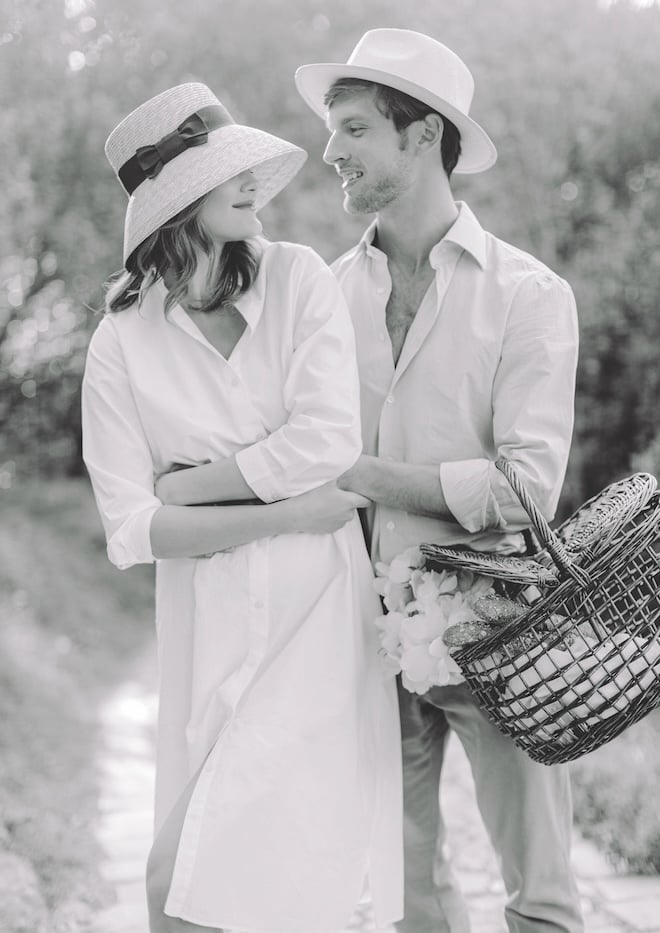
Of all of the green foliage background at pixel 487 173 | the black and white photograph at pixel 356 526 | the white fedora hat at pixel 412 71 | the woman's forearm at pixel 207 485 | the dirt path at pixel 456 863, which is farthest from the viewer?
the green foliage background at pixel 487 173

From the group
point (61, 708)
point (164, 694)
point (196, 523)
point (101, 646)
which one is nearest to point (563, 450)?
point (196, 523)

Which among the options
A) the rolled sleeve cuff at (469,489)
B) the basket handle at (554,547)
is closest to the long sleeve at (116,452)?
the rolled sleeve cuff at (469,489)

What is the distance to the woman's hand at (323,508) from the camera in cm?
199

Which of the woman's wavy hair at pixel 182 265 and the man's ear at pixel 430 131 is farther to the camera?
the man's ear at pixel 430 131

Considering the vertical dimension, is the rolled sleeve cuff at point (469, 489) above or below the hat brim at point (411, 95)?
below

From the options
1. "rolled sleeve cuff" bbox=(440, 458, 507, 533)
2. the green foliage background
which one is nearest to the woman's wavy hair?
"rolled sleeve cuff" bbox=(440, 458, 507, 533)

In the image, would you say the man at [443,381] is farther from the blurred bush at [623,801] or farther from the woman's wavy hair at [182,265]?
Result: the blurred bush at [623,801]

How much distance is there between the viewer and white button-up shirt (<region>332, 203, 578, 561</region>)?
213 centimetres

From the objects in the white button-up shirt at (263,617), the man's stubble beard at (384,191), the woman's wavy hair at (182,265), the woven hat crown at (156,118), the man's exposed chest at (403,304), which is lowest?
the white button-up shirt at (263,617)

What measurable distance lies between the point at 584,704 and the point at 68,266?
601cm

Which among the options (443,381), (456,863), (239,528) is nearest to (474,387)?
(443,381)

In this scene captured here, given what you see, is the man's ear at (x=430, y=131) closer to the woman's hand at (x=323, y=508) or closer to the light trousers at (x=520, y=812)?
the woman's hand at (x=323, y=508)

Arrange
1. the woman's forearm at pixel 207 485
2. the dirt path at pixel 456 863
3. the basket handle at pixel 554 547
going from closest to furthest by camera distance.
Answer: the basket handle at pixel 554 547, the woman's forearm at pixel 207 485, the dirt path at pixel 456 863

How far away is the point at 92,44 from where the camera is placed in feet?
21.5
